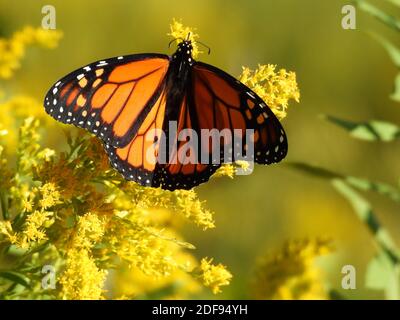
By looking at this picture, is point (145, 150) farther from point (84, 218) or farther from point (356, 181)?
point (356, 181)

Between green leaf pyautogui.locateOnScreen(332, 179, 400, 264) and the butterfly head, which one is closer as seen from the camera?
the butterfly head

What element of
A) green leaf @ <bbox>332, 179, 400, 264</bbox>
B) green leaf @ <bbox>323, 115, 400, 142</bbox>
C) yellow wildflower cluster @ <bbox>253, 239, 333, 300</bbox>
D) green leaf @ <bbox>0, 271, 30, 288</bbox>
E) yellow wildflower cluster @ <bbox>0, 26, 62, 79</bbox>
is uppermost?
yellow wildflower cluster @ <bbox>0, 26, 62, 79</bbox>

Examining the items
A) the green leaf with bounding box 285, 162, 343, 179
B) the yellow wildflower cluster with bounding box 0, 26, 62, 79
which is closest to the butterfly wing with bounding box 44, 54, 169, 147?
the green leaf with bounding box 285, 162, 343, 179

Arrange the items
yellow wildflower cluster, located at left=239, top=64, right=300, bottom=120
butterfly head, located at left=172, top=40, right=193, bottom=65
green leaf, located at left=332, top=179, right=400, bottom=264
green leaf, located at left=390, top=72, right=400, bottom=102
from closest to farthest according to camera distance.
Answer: yellow wildflower cluster, located at left=239, top=64, right=300, bottom=120 < butterfly head, located at left=172, top=40, right=193, bottom=65 < green leaf, located at left=390, top=72, right=400, bottom=102 < green leaf, located at left=332, top=179, right=400, bottom=264

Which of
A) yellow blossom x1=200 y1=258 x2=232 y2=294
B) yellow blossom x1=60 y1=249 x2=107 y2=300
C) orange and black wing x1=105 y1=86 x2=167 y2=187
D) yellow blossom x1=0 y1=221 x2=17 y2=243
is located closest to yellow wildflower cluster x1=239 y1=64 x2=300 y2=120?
orange and black wing x1=105 y1=86 x2=167 y2=187

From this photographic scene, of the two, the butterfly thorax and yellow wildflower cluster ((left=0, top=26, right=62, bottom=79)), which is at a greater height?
yellow wildflower cluster ((left=0, top=26, right=62, bottom=79))

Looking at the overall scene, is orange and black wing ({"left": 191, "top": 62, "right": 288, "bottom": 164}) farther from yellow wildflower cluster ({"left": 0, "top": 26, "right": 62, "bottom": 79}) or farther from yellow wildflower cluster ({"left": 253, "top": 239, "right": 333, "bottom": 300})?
yellow wildflower cluster ({"left": 0, "top": 26, "right": 62, "bottom": 79})

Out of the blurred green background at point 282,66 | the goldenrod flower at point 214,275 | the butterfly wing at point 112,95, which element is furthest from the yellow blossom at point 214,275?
the blurred green background at point 282,66

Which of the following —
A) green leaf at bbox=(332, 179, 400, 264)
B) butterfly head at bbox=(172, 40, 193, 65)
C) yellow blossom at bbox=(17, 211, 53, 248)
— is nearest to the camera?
yellow blossom at bbox=(17, 211, 53, 248)
